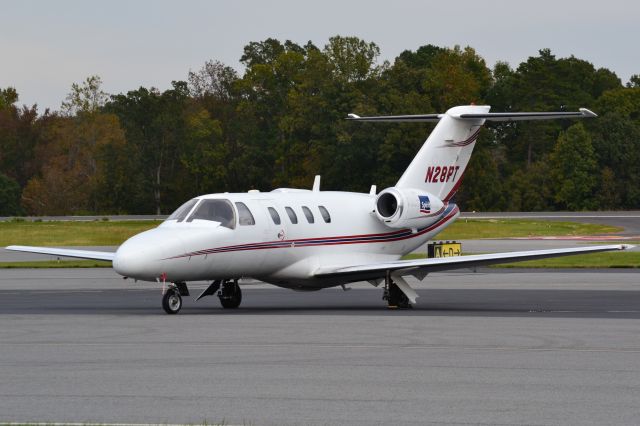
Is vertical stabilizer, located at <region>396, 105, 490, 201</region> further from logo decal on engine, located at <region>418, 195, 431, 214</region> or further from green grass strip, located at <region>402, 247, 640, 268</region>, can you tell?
green grass strip, located at <region>402, 247, 640, 268</region>

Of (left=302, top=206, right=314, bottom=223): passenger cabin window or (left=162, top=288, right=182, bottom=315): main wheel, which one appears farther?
(left=302, top=206, right=314, bottom=223): passenger cabin window

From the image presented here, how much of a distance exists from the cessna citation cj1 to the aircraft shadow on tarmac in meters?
0.71

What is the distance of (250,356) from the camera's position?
14.8m

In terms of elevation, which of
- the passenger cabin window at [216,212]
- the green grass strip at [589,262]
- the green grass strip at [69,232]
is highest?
the passenger cabin window at [216,212]

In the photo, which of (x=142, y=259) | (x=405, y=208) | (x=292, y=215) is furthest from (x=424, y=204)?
(x=142, y=259)

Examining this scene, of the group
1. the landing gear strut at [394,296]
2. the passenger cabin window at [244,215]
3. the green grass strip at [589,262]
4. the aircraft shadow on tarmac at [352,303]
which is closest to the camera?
the aircraft shadow on tarmac at [352,303]

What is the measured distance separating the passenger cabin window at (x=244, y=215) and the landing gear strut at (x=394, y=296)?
9.96 feet

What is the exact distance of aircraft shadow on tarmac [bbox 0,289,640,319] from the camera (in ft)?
73.9

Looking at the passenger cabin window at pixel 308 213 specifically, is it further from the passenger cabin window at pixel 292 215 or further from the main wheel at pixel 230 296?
the main wheel at pixel 230 296

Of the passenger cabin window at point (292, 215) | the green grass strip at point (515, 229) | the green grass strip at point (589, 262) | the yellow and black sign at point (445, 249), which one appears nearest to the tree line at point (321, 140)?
the green grass strip at point (515, 229)

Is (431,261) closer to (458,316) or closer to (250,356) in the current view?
(458,316)

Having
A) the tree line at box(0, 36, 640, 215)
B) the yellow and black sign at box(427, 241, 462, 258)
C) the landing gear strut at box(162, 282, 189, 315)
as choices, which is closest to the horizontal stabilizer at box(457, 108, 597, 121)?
the yellow and black sign at box(427, 241, 462, 258)

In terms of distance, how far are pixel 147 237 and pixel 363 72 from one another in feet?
304

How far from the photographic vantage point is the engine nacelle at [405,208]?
1029 inches
